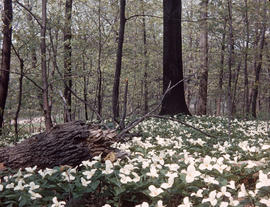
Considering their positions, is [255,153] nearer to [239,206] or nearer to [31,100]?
[239,206]

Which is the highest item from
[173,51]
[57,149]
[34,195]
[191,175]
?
[173,51]

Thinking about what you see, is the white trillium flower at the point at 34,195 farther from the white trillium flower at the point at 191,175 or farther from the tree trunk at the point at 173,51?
the tree trunk at the point at 173,51

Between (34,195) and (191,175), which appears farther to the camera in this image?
(191,175)

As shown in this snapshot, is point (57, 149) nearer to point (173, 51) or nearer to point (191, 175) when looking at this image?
point (191, 175)

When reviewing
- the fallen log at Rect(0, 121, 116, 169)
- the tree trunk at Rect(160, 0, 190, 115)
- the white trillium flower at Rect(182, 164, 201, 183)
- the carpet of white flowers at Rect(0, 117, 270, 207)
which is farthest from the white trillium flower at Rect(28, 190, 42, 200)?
the tree trunk at Rect(160, 0, 190, 115)

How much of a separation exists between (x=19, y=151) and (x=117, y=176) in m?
1.66

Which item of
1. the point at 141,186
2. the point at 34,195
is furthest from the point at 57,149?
the point at 141,186

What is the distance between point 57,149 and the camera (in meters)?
3.57

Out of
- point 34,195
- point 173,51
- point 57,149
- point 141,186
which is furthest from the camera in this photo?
point 173,51

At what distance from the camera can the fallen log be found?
3.55 m

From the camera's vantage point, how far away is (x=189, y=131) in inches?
243

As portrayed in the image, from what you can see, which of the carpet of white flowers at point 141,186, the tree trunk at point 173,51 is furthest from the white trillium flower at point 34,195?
the tree trunk at point 173,51

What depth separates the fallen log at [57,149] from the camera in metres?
3.55

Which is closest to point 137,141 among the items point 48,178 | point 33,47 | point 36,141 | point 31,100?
point 36,141
